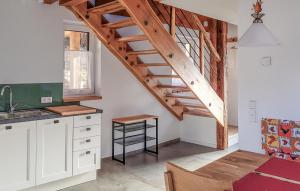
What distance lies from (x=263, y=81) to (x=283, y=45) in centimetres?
37

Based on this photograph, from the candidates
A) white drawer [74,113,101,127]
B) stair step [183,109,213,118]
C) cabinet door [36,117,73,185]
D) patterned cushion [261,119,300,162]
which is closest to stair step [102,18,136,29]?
white drawer [74,113,101,127]

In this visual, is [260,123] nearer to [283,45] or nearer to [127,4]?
[283,45]

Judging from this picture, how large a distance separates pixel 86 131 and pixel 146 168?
111 centimetres

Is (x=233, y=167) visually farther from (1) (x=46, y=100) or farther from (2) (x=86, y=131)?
(1) (x=46, y=100)

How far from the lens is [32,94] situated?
3516mm

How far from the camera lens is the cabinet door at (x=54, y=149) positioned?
3.02 m

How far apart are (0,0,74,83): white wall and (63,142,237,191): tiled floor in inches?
55.7

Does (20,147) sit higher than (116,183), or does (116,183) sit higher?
(20,147)

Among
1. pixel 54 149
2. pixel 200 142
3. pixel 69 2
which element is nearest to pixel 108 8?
pixel 69 2

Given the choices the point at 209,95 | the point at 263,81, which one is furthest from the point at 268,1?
the point at 209,95

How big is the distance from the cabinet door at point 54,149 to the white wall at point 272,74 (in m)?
1.90

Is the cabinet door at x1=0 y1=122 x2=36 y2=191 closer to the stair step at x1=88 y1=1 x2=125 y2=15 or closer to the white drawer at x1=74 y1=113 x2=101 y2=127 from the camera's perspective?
the white drawer at x1=74 y1=113 x2=101 y2=127

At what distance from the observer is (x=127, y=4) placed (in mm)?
2889

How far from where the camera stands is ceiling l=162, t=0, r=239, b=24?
11.0ft
